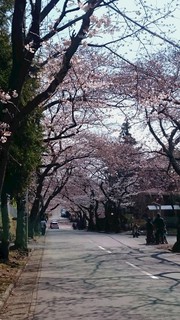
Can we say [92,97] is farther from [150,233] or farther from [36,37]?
[150,233]

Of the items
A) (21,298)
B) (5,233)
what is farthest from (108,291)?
(5,233)

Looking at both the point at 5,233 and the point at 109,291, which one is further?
the point at 5,233

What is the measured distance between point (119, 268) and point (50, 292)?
17.8 ft

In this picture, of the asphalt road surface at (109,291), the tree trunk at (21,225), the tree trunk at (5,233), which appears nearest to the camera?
the asphalt road surface at (109,291)

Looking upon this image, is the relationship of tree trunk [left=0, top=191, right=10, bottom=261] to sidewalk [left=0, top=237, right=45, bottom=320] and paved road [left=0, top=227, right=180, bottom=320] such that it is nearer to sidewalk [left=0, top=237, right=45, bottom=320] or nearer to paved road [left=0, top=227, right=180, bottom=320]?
paved road [left=0, top=227, right=180, bottom=320]

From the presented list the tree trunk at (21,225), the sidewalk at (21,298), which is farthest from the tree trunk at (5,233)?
the tree trunk at (21,225)

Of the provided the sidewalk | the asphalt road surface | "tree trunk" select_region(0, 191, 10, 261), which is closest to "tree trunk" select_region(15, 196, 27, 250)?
"tree trunk" select_region(0, 191, 10, 261)

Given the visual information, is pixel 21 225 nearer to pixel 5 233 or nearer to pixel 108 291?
pixel 5 233

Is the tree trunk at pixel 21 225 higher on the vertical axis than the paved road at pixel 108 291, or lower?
higher

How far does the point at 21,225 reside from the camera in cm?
2730

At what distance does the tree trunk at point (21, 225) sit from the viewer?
1072 inches

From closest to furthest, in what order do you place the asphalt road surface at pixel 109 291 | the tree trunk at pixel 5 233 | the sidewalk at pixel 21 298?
the asphalt road surface at pixel 109 291 < the sidewalk at pixel 21 298 < the tree trunk at pixel 5 233

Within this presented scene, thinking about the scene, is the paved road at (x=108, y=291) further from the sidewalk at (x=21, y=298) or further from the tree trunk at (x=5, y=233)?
the tree trunk at (x=5, y=233)

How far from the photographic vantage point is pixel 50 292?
1392cm
